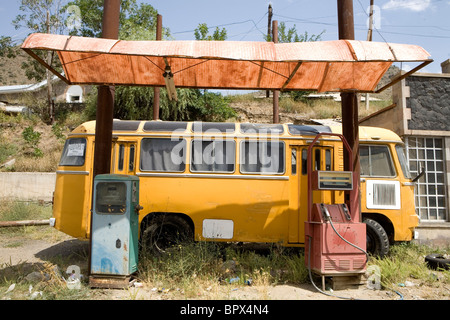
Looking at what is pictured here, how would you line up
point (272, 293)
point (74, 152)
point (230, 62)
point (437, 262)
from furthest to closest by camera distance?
point (74, 152), point (437, 262), point (230, 62), point (272, 293)

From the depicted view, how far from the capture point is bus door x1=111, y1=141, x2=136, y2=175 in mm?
7090

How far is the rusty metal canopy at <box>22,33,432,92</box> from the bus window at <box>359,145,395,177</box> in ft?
4.43

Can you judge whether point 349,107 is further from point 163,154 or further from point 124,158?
point 124,158

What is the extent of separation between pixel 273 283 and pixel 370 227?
2.54 m

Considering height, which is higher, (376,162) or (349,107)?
(349,107)

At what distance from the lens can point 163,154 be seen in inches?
281

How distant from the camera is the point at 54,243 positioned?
345 inches

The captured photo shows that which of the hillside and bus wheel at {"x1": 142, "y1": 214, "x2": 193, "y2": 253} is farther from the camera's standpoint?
the hillside

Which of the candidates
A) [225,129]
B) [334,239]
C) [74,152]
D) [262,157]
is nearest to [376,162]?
[262,157]

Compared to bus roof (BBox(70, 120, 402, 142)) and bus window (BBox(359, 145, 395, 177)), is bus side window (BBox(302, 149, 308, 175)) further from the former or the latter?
bus window (BBox(359, 145, 395, 177))

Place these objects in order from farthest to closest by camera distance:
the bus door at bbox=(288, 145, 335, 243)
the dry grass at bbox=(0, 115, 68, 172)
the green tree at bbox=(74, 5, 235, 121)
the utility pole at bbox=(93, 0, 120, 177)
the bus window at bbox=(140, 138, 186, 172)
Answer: the green tree at bbox=(74, 5, 235, 121) < the dry grass at bbox=(0, 115, 68, 172) < the bus window at bbox=(140, 138, 186, 172) < the bus door at bbox=(288, 145, 335, 243) < the utility pole at bbox=(93, 0, 120, 177)

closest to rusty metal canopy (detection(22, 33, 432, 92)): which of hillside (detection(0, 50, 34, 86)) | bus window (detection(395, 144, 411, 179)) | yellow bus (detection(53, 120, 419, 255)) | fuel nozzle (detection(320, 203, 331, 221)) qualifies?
yellow bus (detection(53, 120, 419, 255))

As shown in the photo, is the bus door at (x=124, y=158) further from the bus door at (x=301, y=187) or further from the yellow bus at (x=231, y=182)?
the bus door at (x=301, y=187)

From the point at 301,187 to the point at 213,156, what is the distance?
194 centimetres
